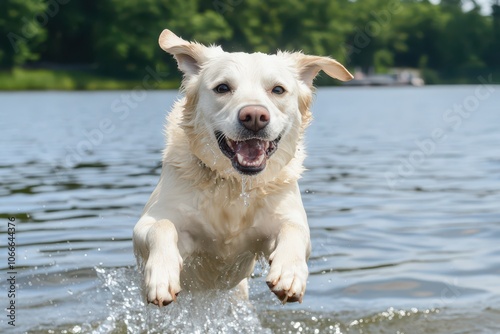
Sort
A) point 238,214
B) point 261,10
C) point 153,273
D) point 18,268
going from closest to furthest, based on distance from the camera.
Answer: point 153,273, point 238,214, point 18,268, point 261,10

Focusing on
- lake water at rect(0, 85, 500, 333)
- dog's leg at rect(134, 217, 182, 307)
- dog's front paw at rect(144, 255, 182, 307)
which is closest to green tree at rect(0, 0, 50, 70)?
lake water at rect(0, 85, 500, 333)

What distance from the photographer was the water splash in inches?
250

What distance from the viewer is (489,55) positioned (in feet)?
356

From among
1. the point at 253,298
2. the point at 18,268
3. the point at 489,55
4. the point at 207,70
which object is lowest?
the point at 489,55

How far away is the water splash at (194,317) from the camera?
6355 millimetres

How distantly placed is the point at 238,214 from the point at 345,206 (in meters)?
5.55

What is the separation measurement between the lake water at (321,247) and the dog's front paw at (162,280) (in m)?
1.40

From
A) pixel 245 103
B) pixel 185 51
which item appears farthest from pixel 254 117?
pixel 185 51

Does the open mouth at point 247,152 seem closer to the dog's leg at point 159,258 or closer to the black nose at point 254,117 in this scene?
the black nose at point 254,117

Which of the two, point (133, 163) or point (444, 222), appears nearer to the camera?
point (444, 222)

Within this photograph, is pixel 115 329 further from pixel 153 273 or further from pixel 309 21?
pixel 309 21

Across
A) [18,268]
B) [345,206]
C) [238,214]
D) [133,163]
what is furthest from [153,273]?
[133,163]

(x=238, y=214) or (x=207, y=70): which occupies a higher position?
(x=207, y=70)

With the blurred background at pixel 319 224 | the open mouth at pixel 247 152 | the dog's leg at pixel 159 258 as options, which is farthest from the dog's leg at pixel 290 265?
the blurred background at pixel 319 224
